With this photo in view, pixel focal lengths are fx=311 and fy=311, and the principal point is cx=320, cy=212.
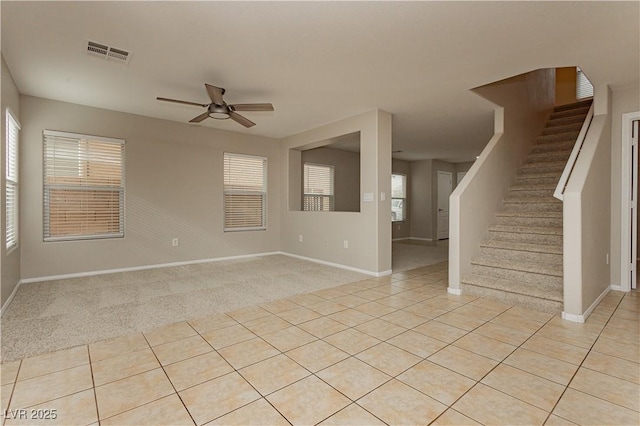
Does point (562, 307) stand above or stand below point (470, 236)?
below

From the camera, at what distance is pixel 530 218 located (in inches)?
166

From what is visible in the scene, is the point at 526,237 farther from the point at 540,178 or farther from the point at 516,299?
the point at 540,178

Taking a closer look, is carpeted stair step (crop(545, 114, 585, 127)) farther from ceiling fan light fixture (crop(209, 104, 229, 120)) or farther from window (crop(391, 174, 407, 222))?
ceiling fan light fixture (crop(209, 104, 229, 120))

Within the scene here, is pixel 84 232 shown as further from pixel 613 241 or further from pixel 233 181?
pixel 613 241

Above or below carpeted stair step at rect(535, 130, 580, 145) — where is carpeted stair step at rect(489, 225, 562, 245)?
below

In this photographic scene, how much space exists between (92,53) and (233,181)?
3.37 m

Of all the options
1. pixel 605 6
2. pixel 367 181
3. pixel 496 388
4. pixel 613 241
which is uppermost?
pixel 605 6

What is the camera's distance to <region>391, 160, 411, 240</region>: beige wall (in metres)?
9.64

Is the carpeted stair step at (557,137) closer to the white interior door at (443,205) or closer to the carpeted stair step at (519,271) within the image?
the carpeted stair step at (519,271)

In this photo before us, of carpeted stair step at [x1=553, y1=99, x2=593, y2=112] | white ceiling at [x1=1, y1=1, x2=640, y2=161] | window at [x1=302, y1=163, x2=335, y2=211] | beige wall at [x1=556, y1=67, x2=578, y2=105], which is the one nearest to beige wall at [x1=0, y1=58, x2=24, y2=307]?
white ceiling at [x1=1, y1=1, x2=640, y2=161]

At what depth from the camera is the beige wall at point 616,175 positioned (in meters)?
3.88

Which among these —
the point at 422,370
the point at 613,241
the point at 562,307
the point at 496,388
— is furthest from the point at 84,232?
the point at 613,241

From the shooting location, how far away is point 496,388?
6.02 feet

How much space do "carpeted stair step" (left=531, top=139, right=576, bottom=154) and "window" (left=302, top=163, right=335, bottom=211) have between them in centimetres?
426
